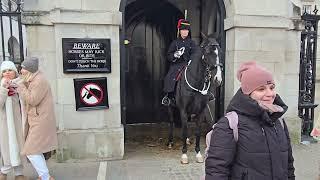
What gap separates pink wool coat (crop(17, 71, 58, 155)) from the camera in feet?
14.8

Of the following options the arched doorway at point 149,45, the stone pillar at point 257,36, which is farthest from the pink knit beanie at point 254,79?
the arched doorway at point 149,45

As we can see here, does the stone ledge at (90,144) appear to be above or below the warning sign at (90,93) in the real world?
below

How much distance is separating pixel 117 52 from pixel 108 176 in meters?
2.16

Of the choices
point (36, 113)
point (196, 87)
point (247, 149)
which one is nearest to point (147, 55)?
point (196, 87)

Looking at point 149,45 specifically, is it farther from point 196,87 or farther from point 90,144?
point 90,144

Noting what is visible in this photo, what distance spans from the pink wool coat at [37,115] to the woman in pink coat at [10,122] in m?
0.19

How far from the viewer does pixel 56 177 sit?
5.29 meters

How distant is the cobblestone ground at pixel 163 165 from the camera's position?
17.7 feet

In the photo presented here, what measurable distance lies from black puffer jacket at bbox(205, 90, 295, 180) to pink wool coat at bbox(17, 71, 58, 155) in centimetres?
291

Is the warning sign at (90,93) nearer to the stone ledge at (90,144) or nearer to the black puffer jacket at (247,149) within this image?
the stone ledge at (90,144)

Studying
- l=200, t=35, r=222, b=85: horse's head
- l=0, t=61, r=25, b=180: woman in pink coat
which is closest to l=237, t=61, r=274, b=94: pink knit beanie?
l=200, t=35, r=222, b=85: horse's head

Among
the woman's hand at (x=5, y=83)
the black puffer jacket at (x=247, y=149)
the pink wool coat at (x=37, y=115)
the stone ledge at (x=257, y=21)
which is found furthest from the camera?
the stone ledge at (x=257, y=21)

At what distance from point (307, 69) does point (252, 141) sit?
5.94m

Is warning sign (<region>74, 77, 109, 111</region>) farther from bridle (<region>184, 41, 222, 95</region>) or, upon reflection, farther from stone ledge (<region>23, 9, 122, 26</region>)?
bridle (<region>184, 41, 222, 95</region>)
